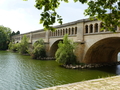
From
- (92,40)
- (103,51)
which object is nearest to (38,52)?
(92,40)

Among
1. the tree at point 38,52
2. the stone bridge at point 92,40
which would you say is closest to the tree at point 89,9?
the stone bridge at point 92,40

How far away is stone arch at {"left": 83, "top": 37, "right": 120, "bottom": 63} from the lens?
63.1 ft

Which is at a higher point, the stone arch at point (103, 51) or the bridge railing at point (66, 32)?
the bridge railing at point (66, 32)

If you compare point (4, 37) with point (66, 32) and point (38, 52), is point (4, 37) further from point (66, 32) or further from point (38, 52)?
point (66, 32)

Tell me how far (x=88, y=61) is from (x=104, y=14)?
50.7 ft

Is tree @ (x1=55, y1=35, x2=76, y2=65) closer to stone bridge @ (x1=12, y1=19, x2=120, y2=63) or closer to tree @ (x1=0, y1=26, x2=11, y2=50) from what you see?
stone bridge @ (x1=12, y1=19, x2=120, y2=63)

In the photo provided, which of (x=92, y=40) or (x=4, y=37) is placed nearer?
(x=92, y=40)

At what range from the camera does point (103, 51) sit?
2278 cm

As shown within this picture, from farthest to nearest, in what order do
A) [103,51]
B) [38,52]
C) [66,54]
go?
[38,52], [103,51], [66,54]

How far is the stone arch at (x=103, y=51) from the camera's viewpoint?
63.1 feet

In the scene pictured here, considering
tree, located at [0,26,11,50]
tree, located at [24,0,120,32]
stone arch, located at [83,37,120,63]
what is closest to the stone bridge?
stone arch, located at [83,37,120,63]

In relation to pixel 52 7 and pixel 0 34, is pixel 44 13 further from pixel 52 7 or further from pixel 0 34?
pixel 0 34

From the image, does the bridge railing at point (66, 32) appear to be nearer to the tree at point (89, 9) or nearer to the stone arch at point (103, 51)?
the stone arch at point (103, 51)

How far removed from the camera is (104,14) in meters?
6.30
